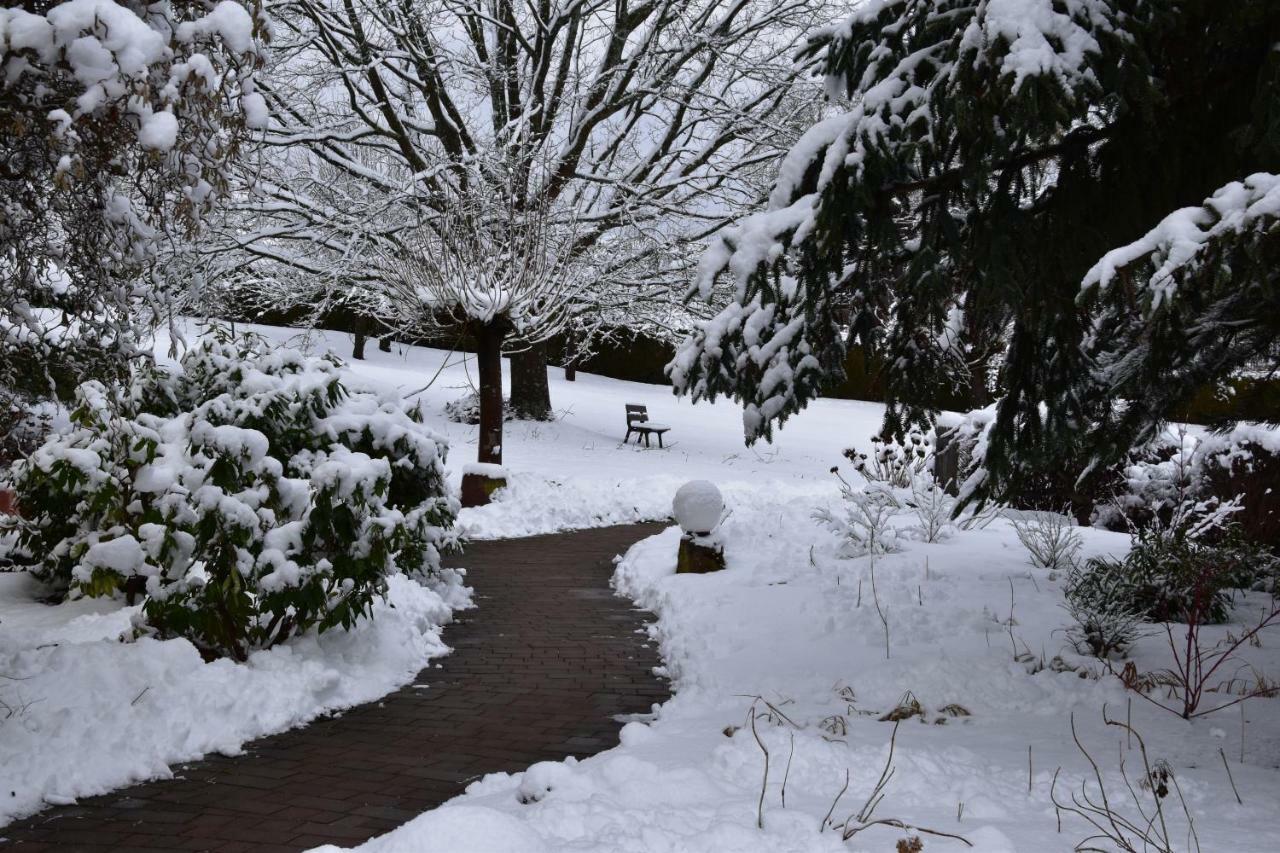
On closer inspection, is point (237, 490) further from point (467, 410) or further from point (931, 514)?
point (467, 410)

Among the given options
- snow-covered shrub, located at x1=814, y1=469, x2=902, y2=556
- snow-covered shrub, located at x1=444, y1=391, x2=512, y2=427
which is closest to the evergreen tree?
snow-covered shrub, located at x1=814, y1=469, x2=902, y2=556

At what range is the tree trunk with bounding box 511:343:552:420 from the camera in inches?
A: 789

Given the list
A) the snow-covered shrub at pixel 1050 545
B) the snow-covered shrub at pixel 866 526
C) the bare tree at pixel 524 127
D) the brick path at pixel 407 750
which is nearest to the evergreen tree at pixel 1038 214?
the brick path at pixel 407 750

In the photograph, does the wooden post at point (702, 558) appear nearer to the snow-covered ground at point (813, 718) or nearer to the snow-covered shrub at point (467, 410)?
the snow-covered ground at point (813, 718)

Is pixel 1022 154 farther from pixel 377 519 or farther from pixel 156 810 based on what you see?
pixel 156 810

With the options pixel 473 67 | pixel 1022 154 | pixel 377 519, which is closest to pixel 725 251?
pixel 1022 154

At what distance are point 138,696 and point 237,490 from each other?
106 cm

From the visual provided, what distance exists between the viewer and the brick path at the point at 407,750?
10.9 ft

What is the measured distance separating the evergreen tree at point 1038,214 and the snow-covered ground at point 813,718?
1.17 metres

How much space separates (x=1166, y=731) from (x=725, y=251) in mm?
2887

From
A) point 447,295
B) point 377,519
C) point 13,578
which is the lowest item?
point 13,578

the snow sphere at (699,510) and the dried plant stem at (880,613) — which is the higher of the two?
the snow sphere at (699,510)

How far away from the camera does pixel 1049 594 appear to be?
648 centimetres

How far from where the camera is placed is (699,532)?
823cm
